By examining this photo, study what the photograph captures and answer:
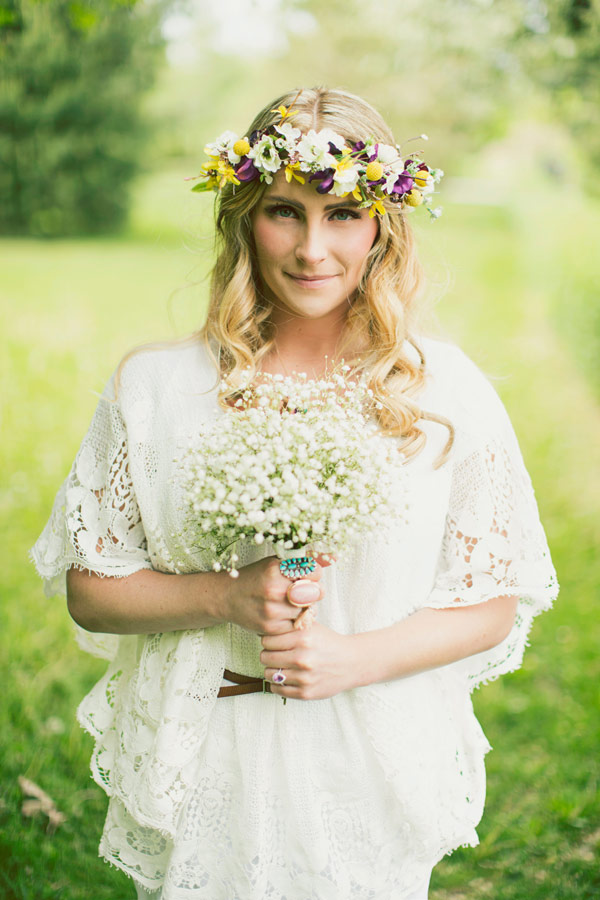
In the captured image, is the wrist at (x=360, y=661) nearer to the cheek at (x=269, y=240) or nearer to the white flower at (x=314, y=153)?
the cheek at (x=269, y=240)

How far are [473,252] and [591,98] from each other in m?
12.8

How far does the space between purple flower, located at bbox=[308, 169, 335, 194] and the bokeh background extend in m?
0.65

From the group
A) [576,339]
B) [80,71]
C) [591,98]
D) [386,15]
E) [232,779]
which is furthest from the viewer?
[386,15]

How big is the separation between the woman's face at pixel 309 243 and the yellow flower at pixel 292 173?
24 millimetres

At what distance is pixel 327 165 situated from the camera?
6.81 ft

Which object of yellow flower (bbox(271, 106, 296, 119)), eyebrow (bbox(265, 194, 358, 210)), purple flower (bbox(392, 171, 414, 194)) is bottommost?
eyebrow (bbox(265, 194, 358, 210))

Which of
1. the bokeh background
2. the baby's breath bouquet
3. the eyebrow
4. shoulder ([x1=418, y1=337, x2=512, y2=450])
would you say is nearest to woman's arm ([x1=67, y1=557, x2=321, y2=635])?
the baby's breath bouquet

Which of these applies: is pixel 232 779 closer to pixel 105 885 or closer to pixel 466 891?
pixel 105 885

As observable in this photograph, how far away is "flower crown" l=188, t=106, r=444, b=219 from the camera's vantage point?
209cm

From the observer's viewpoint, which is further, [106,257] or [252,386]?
[106,257]

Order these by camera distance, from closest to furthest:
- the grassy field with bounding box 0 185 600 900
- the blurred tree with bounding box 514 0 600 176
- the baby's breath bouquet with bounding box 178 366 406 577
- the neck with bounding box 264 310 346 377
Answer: the baby's breath bouquet with bounding box 178 366 406 577
the neck with bounding box 264 310 346 377
the grassy field with bounding box 0 185 600 900
the blurred tree with bounding box 514 0 600 176

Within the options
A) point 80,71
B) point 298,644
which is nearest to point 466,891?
point 298,644

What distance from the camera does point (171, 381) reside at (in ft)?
7.61

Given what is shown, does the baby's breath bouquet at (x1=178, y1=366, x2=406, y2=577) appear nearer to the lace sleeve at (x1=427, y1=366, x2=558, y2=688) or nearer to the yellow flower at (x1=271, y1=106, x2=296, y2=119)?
the lace sleeve at (x1=427, y1=366, x2=558, y2=688)
